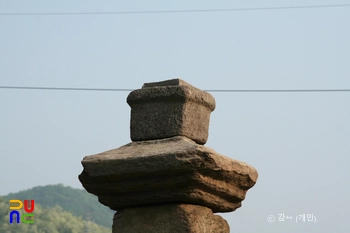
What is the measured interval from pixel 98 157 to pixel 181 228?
0.62 m

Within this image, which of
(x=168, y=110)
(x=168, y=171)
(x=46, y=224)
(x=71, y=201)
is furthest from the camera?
(x=71, y=201)

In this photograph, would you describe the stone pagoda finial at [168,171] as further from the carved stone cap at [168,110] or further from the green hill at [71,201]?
the green hill at [71,201]

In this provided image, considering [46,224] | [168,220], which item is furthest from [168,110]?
[46,224]

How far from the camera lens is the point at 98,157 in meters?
3.82

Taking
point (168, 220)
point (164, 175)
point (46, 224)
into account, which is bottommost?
point (168, 220)

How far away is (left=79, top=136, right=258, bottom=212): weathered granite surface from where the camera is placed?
11.6 feet

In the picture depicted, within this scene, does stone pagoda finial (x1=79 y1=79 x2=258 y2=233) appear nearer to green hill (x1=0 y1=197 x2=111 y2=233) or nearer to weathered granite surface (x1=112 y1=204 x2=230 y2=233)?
weathered granite surface (x1=112 y1=204 x2=230 y2=233)

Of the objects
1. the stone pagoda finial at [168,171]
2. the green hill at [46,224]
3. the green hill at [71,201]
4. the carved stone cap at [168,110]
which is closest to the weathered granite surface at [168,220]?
the stone pagoda finial at [168,171]

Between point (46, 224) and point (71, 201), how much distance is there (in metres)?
21.5

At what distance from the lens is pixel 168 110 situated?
387cm

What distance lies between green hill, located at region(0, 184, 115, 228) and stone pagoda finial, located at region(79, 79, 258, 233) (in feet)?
144

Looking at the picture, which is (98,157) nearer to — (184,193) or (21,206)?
(184,193)

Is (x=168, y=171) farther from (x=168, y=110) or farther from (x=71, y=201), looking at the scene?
(x=71, y=201)

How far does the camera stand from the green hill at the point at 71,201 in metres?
49.3
